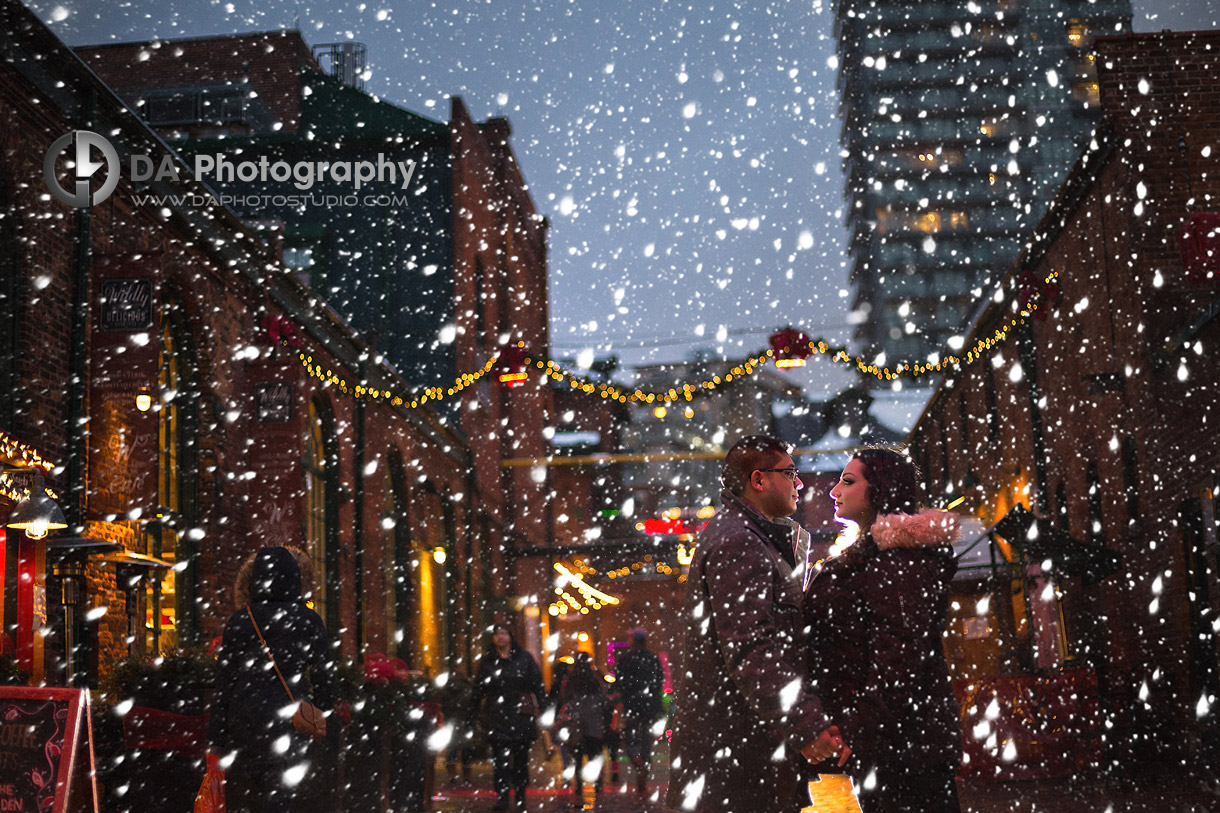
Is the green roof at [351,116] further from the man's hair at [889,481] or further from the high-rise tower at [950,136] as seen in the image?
the high-rise tower at [950,136]

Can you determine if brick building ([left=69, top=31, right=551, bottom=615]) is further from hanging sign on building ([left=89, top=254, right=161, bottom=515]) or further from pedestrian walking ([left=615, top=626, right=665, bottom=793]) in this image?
hanging sign on building ([left=89, top=254, right=161, bottom=515])

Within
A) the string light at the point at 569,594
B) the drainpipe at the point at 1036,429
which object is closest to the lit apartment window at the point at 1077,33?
the string light at the point at 569,594

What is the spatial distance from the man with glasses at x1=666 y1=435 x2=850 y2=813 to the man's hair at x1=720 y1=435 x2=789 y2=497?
0.02m

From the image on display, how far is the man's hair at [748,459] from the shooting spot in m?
4.30

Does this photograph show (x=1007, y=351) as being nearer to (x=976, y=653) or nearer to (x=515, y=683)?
(x=976, y=653)

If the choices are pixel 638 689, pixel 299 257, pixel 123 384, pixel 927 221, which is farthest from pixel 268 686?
pixel 927 221

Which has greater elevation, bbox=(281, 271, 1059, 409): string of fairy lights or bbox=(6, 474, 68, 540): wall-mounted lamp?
bbox=(281, 271, 1059, 409): string of fairy lights

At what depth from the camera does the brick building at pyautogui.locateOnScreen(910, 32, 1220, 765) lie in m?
13.5

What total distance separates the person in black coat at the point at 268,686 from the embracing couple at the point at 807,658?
259cm

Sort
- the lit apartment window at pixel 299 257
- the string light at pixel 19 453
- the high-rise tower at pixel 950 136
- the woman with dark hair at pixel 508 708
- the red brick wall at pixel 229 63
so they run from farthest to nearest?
the high-rise tower at pixel 950 136, the red brick wall at pixel 229 63, the lit apartment window at pixel 299 257, the woman with dark hair at pixel 508 708, the string light at pixel 19 453

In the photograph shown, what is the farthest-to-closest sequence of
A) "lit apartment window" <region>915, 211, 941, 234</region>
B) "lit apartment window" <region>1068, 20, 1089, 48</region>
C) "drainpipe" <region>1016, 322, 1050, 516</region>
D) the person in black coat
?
1. "lit apartment window" <region>915, 211, 941, 234</region>
2. "lit apartment window" <region>1068, 20, 1089, 48</region>
3. "drainpipe" <region>1016, 322, 1050, 516</region>
4. the person in black coat

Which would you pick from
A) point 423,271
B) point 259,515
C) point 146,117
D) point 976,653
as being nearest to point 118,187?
point 259,515

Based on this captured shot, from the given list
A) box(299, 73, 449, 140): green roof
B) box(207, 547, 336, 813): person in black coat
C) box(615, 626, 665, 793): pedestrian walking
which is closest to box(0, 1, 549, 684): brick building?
box(207, 547, 336, 813): person in black coat

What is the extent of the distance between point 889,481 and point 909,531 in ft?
0.90
